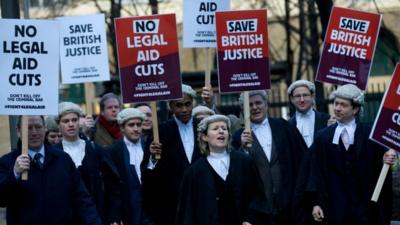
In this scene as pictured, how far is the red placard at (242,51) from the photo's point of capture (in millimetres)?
13078

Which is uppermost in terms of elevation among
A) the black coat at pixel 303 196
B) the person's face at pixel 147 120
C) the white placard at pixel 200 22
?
the white placard at pixel 200 22

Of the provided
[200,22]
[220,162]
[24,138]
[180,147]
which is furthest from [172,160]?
[24,138]

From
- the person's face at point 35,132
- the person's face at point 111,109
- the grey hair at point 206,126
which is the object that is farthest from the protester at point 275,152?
the person's face at point 35,132

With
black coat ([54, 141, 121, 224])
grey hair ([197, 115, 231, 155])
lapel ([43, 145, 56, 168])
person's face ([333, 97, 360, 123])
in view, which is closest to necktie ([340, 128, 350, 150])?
person's face ([333, 97, 360, 123])

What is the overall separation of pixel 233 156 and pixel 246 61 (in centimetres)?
206

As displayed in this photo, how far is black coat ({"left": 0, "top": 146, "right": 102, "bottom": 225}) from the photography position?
10.6 m

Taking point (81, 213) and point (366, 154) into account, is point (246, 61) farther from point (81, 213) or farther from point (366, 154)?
point (81, 213)

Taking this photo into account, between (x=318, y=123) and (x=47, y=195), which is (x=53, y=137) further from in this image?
(x=318, y=123)

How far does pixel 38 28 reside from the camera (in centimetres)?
1126

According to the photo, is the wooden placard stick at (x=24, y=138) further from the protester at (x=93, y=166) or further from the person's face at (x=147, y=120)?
the person's face at (x=147, y=120)

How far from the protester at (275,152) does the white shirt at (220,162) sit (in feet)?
4.42

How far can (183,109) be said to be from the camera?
13.0m

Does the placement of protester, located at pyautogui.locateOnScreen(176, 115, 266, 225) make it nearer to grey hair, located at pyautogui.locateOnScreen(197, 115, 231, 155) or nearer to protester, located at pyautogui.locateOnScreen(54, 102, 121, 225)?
grey hair, located at pyautogui.locateOnScreen(197, 115, 231, 155)

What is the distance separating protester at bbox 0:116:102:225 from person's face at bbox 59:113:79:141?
1620mm
